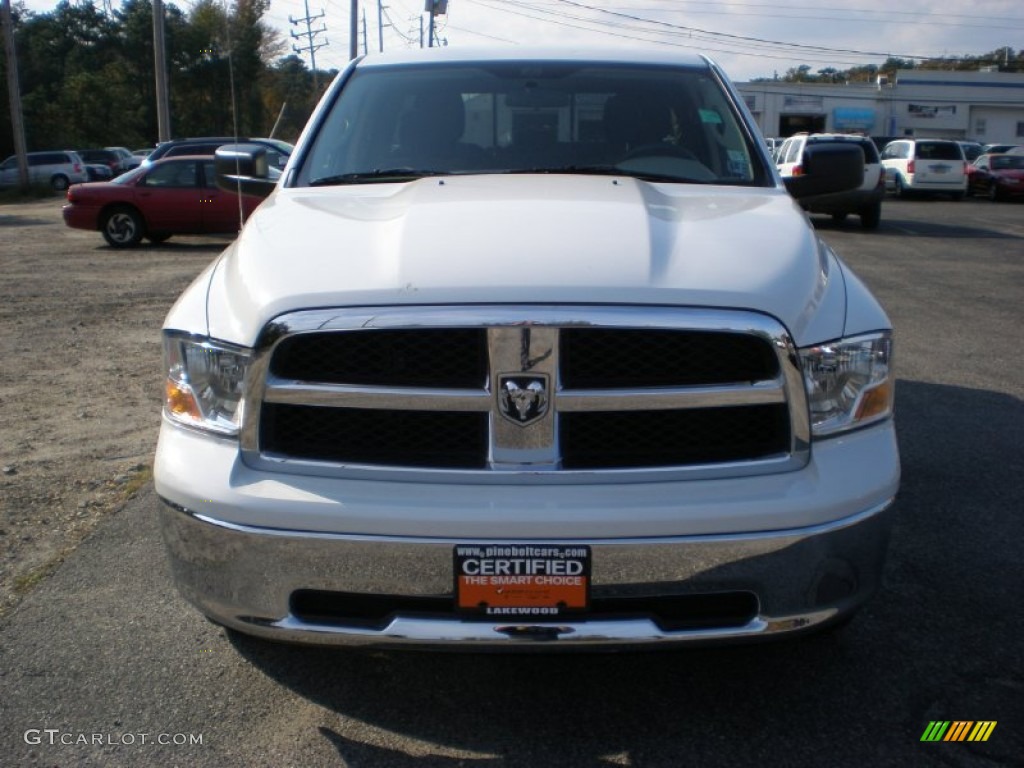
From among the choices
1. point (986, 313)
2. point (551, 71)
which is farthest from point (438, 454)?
point (986, 313)

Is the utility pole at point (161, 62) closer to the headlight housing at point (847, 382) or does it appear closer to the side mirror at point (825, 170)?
the side mirror at point (825, 170)

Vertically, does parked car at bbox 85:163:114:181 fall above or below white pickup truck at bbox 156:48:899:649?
below

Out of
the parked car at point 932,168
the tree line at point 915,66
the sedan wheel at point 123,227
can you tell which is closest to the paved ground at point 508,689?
the sedan wheel at point 123,227

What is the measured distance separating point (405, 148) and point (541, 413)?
1852 millimetres

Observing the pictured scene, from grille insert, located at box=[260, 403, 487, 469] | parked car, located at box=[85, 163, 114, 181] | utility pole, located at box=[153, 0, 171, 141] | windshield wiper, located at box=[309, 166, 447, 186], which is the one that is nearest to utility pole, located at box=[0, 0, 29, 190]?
parked car, located at box=[85, 163, 114, 181]

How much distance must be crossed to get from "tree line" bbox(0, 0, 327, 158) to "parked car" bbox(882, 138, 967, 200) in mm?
18750

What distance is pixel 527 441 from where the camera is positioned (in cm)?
264

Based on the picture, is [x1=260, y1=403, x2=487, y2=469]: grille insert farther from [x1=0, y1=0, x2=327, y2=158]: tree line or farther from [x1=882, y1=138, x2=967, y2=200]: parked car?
[x1=0, y1=0, x2=327, y2=158]: tree line

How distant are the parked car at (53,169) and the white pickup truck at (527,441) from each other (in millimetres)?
39781

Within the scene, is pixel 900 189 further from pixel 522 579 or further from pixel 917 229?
pixel 522 579

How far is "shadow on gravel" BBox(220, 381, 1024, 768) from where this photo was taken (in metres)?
2.82

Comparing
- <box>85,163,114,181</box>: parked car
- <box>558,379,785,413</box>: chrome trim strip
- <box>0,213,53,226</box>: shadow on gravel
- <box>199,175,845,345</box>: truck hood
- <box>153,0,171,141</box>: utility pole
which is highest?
<box>153,0,171,141</box>: utility pole

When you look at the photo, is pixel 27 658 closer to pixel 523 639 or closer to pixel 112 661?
pixel 112 661

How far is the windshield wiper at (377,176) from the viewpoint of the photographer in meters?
3.93
